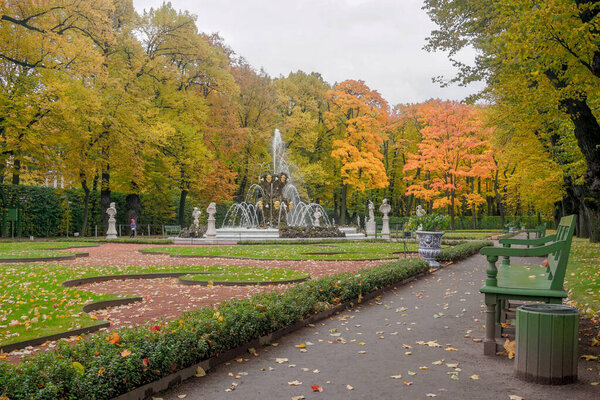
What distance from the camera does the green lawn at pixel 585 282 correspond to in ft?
24.8

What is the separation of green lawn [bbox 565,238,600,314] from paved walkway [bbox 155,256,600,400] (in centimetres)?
198

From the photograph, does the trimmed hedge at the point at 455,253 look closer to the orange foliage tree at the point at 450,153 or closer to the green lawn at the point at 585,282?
the green lawn at the point at 585,282

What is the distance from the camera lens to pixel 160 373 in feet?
13.7

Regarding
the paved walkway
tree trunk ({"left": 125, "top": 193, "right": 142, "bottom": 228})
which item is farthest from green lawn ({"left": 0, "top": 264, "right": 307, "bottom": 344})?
tree trunk ({"left": 125, "top": 193, "right": 142, "bottom": 228})

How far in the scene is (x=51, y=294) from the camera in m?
8.27

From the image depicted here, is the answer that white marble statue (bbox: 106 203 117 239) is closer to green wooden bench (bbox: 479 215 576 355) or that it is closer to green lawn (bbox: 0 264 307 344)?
green lawn (bbox: 0 264 307 344)

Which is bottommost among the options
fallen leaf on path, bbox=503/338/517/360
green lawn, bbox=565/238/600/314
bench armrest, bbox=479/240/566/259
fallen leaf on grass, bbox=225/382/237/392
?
fallen leaf on grass, bbox=225/382/237/392

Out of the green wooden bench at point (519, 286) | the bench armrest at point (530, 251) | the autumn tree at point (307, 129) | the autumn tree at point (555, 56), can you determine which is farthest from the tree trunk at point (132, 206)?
the bench armrest at point (530, 251)

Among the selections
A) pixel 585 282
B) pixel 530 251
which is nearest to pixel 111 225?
pixel 585 282

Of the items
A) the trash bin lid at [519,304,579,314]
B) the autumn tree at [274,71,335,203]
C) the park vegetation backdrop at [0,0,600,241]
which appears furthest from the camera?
the autumn tree at [274,71,335,203]

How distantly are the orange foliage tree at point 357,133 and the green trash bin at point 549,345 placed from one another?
1351 inches

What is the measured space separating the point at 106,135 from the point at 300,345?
25.7m

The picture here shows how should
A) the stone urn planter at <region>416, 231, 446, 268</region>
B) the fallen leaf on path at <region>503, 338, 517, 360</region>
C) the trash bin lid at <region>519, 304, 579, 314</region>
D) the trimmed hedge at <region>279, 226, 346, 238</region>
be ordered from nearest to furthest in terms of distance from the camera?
the trash bin lid at <region>519, 304, 579, 314</region> < the fallen leaf on path at <region>503, 338, 517, 360</region> < the stone urn planter at <region>416, 231, 446, 268</region> < the trimmed hedge at <region>279, 226, 346, 238</region>

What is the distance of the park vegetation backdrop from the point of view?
10.3 metres
